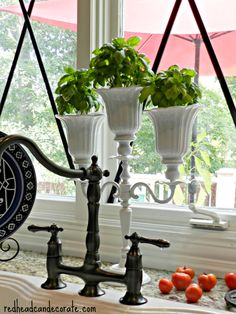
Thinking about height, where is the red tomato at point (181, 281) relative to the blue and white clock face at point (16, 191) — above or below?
below

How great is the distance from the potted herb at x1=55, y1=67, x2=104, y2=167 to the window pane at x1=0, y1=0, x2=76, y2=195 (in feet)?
1.26

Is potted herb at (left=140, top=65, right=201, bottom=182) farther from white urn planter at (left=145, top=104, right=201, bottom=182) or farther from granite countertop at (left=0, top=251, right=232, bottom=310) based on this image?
granite countertop at (left=0, top=251, right=232, bottom=310)

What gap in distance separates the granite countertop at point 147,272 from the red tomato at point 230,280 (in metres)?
0.02

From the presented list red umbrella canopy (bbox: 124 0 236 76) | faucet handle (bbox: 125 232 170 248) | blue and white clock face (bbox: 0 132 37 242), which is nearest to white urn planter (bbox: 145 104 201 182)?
faucet handle (bbox: 125 232 170 248)

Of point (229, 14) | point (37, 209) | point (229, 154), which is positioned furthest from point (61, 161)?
point (229, 14)

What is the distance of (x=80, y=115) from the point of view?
4.07 feet

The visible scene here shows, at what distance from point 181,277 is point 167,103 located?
1.39ft

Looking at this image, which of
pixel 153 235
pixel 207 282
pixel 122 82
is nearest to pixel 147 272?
pixel 153 235

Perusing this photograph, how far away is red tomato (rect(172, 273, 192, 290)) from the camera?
3.87ft

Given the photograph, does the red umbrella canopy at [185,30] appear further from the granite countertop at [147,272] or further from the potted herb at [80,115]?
the granite countertop at [147,272]

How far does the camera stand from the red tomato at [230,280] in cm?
119

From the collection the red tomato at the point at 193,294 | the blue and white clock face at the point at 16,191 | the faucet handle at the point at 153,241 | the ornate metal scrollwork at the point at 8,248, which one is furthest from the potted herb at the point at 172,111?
the ornate metal scrollwork at the point at 8,248

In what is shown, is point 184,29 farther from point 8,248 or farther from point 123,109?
point 8,248

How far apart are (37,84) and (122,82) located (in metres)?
0.63
